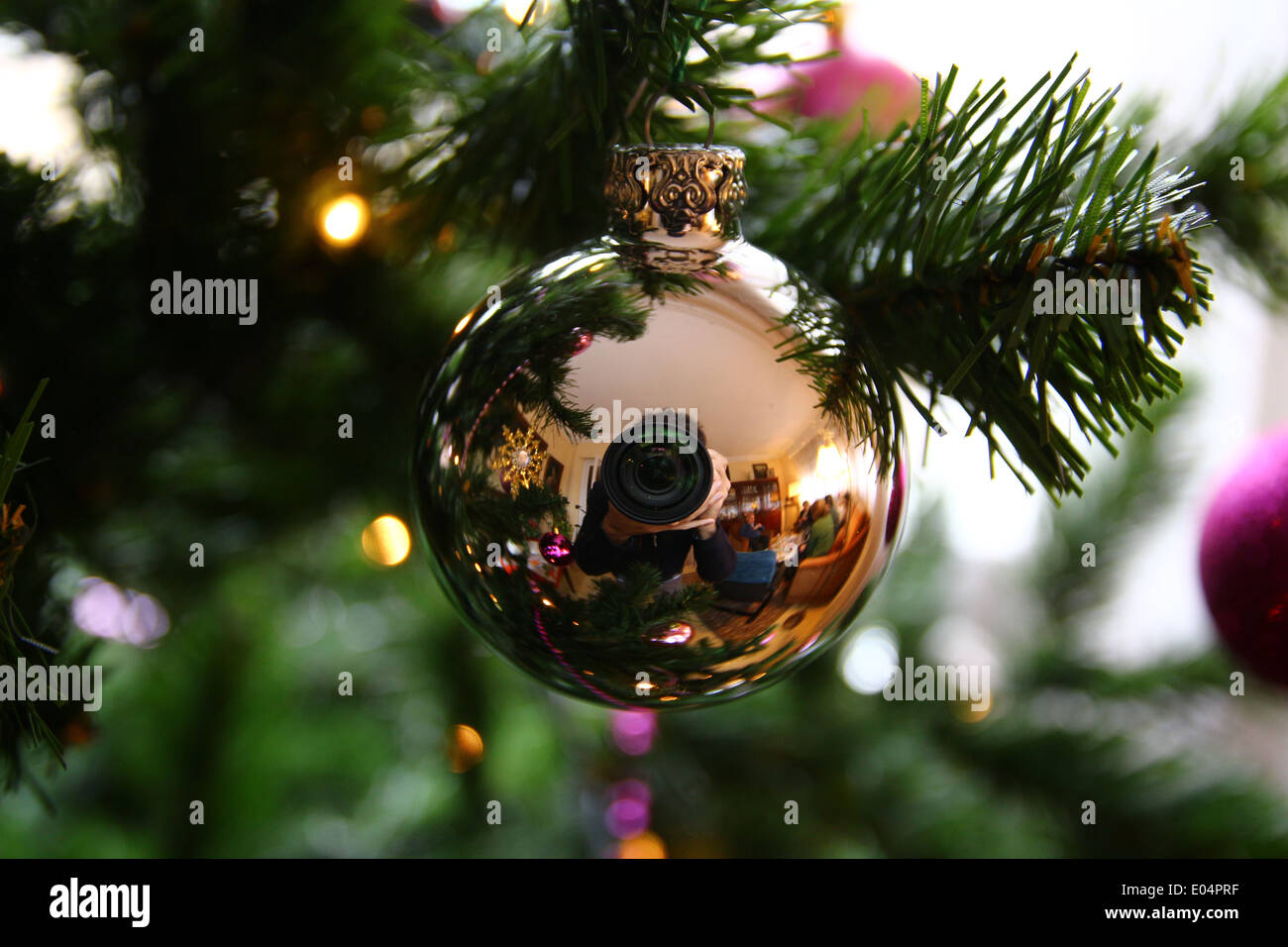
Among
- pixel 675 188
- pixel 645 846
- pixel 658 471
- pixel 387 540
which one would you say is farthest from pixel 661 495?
pixel 645 846

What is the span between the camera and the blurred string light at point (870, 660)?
78 centimetres

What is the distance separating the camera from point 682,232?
317 millimetres

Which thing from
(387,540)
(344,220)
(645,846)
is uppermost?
(344,220)

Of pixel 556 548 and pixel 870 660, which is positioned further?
pixel 870 660

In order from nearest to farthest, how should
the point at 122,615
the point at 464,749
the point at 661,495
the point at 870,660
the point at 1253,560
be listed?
1. the point at 661,495
2. the point at 1253,560
3. the point at 122,615
4. the point at 464,749
5. the point at 870,660

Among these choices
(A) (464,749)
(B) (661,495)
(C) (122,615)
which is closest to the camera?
(B) (661,495)

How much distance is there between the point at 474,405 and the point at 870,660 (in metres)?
0.62

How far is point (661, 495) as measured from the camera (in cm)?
27

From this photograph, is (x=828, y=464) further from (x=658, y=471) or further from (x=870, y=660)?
(x=870, y=660)

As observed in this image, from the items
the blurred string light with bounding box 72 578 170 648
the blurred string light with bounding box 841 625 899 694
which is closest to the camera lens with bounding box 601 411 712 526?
the blurred string light with bounding box 72 578 170 648

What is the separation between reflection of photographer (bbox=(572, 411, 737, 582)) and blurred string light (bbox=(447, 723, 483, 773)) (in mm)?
480

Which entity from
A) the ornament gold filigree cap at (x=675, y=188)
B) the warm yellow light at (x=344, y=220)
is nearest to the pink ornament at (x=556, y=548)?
the ornament gold filigree cap at (x=675, y=188)

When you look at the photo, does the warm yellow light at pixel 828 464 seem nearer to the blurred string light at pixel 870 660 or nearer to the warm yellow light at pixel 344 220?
the warm yellow light at pixel 344 220

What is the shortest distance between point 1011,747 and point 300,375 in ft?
1.94
